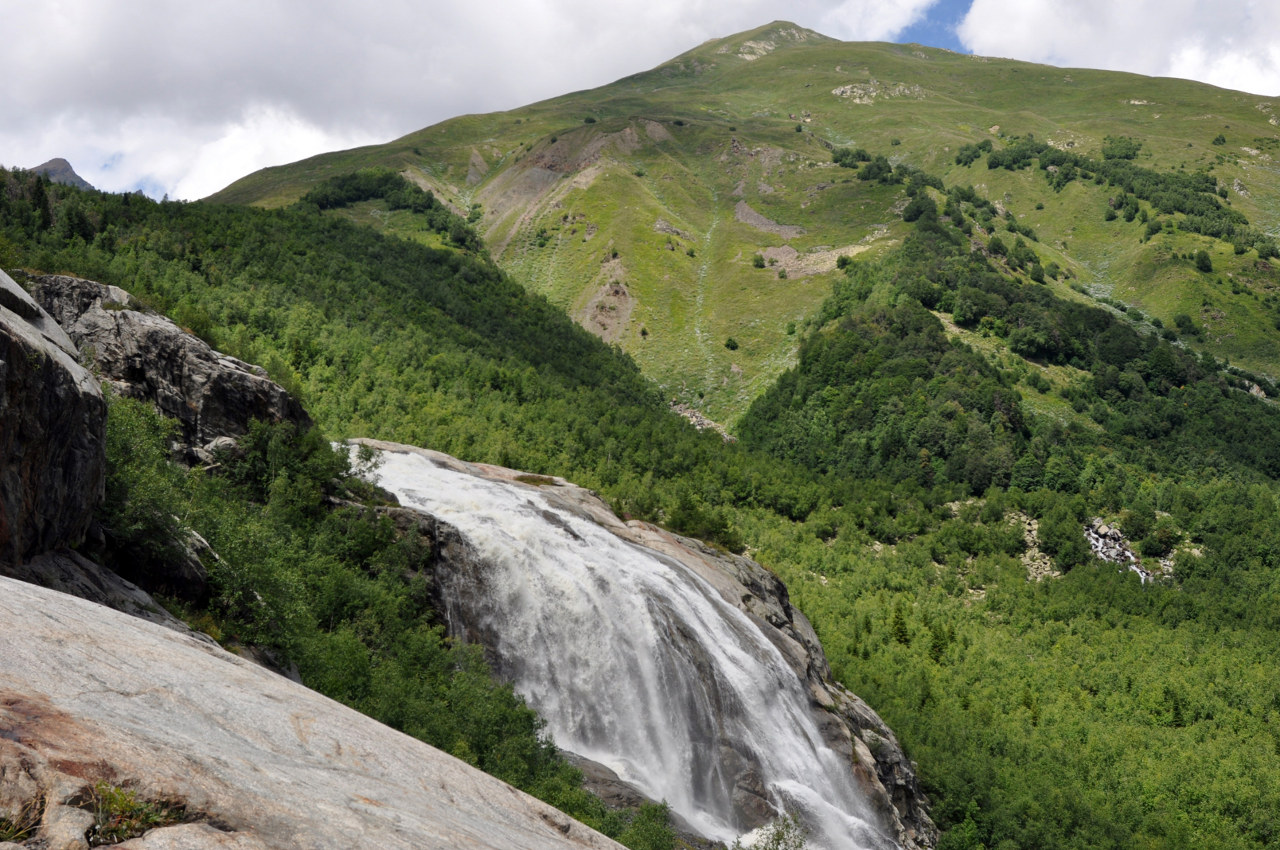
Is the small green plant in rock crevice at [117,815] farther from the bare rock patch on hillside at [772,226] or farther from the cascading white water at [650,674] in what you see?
the bare rock patch on hillside at [772,226]

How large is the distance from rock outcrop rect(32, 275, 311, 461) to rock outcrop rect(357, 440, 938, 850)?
414 inches

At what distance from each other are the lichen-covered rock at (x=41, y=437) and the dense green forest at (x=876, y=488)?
115 inches

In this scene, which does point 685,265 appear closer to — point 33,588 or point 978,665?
point 978,665

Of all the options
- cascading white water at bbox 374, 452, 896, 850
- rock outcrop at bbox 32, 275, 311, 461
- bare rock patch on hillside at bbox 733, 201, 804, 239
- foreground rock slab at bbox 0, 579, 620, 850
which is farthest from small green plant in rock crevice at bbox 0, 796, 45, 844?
bare rock patch on hillside at bbox 733, 201, 804, 239

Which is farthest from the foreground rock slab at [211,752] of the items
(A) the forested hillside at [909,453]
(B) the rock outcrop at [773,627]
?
(B) the rock outcrop at [773,627]

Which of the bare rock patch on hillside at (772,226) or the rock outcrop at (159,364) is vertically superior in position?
the bare rock patch on hillside at (772,226)

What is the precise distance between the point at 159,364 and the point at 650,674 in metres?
30.1

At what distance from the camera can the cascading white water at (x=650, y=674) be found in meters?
40.7

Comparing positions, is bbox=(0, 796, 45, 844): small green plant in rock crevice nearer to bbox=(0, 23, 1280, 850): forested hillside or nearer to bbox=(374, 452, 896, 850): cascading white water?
bbox=(0, 23, 1280, 850): forested hillside

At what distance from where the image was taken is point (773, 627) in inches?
2137

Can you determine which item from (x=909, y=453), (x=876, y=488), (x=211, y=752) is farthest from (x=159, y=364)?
(x=909, y=453)

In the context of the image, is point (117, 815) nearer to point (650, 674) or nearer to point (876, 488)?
point (650, 674)

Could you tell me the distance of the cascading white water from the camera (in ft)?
134

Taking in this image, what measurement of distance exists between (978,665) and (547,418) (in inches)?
2037
